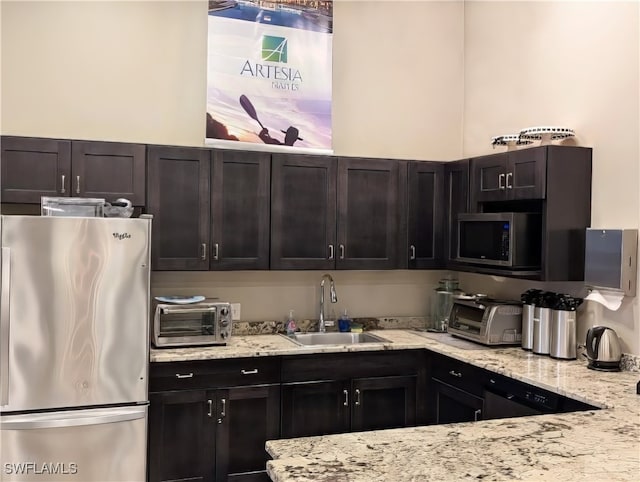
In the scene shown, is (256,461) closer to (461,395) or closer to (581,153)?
(461,395)

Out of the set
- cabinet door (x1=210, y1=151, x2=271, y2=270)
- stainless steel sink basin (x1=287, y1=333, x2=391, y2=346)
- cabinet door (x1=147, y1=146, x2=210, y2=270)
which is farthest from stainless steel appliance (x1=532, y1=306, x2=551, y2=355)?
cabinet door (x1=147, y1=146, x2=210, y2=270)

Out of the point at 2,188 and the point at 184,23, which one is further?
the point at 184,23

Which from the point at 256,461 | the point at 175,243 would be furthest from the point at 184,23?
the point at 256,461

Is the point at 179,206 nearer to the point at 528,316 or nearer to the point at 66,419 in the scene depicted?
the point at 66,419

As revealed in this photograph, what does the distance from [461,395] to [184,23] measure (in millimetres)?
3094

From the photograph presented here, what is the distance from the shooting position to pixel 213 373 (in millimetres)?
3734

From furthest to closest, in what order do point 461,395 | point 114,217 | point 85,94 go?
1. point 85,94
2. point 461,395
3. point 114,217

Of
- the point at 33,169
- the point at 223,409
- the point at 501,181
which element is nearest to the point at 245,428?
the point at 223,409

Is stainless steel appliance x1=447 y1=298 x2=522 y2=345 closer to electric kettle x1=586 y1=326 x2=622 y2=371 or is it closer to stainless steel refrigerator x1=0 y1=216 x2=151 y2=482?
electric kettle x1=586 y1=326 x2=622 y2=371

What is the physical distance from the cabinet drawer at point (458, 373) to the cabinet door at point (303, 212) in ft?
3.25

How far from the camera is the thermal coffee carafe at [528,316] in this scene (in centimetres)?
385

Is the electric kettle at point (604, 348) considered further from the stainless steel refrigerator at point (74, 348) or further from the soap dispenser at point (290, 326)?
the stainless steel refrigerator at point (74, 348)

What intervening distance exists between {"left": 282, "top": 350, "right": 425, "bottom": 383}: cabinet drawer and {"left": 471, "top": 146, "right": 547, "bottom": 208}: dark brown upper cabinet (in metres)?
1.18

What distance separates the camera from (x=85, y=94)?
4098 millimetres
